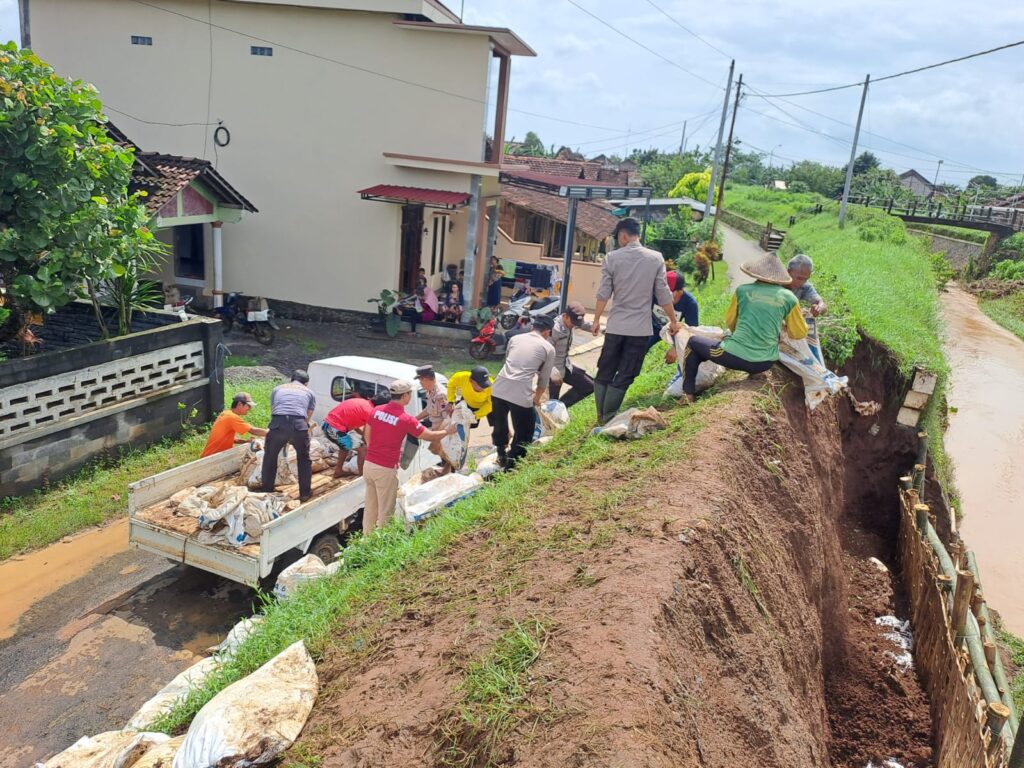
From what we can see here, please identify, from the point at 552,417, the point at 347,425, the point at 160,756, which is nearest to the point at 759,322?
the point at 552,417

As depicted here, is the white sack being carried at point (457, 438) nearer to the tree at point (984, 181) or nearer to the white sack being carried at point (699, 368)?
the white sack being carried at point (699, 368)

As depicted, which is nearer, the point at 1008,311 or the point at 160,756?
the point at 160,756

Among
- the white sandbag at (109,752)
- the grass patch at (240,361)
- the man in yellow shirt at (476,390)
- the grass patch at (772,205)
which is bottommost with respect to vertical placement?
the grass patch at (240,361)

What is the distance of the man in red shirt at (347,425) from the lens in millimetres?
7766

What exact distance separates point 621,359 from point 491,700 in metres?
4.19

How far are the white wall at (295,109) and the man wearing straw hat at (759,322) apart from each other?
39.2ft

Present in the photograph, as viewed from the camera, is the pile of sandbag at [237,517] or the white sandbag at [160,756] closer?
the white sandbag at [160,756]

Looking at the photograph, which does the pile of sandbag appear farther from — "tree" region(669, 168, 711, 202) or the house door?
"tree" region(669, 168, 711, 202)

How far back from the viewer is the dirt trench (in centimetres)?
315

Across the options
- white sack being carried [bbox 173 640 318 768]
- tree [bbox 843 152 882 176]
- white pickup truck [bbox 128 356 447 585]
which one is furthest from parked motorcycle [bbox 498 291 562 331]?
tree [bbox 843 152 882 176]

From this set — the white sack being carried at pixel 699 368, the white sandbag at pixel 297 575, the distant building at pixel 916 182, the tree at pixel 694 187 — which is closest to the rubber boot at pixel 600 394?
the white sack being carried at pixel 699 368

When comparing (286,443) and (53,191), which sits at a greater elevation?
(53,191)

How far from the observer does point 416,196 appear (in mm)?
17062

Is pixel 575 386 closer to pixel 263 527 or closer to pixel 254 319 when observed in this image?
pixel 263 527
